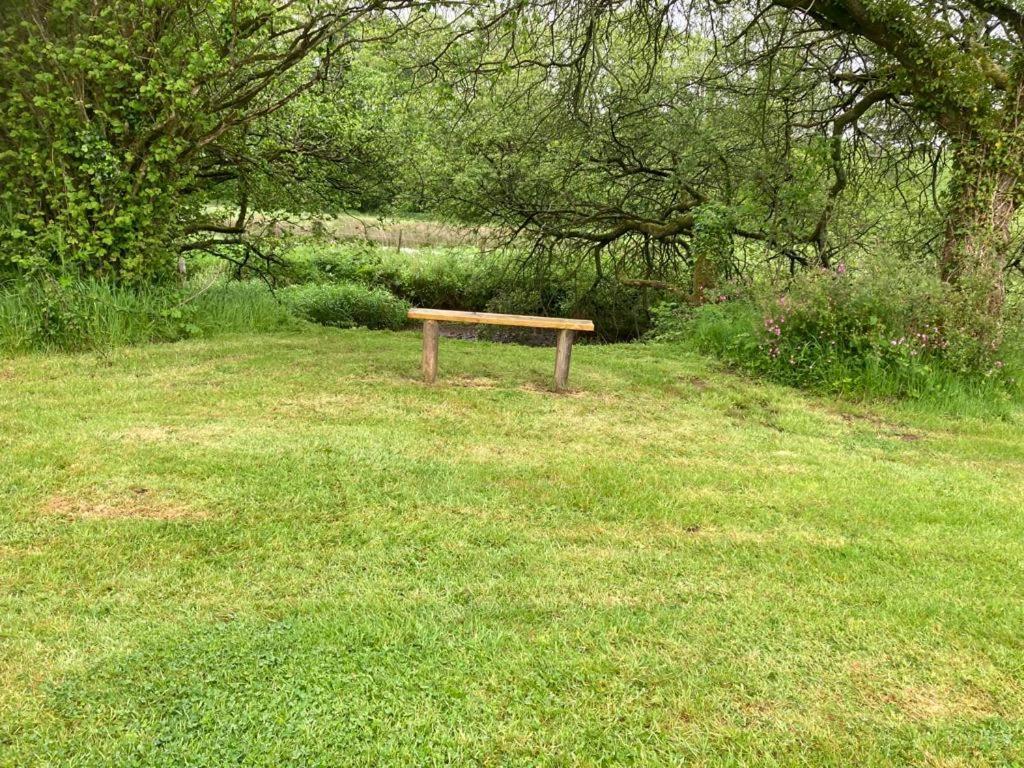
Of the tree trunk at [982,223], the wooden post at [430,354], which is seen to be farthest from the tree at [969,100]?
the wooden post at [430,354]

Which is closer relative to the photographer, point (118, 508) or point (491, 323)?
point (118, 508)

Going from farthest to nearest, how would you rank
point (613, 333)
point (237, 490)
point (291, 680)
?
point (613, 333), point (237, 490), point (291, 680)

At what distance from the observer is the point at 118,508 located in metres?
3.27

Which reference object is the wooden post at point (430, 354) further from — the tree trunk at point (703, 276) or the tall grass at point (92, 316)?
the tree trunk at point (703, 276)

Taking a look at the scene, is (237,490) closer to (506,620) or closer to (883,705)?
(506,620)

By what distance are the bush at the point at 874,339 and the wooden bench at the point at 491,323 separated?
224 centimetres

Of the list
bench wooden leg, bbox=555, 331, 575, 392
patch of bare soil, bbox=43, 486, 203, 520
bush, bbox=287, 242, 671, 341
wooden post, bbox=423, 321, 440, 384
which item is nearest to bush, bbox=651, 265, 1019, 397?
bench wooden leg, bbox=555, 331, 575, 392

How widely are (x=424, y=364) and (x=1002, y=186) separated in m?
5.79

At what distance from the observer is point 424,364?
19.6ft

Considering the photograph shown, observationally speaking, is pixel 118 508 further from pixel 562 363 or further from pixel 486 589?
pixel 562 363

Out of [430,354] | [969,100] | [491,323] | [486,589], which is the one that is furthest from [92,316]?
[969,100]

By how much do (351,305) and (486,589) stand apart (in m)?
11.9

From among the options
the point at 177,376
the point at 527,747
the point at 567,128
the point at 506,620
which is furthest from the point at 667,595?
the point at 567,128

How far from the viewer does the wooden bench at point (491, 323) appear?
5793mm
